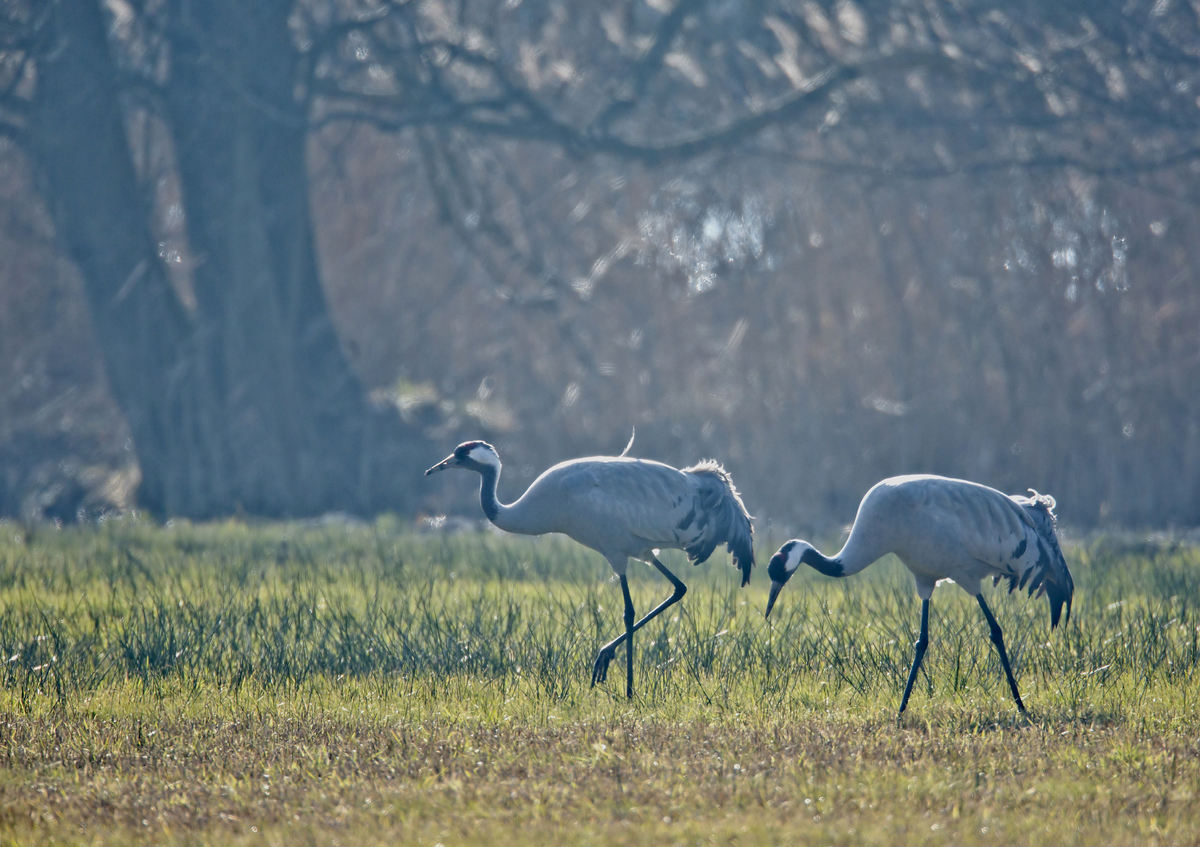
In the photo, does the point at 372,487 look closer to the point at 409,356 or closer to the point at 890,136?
the point at 409,356

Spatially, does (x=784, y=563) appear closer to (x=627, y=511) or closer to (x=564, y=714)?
(x=627, y=511)

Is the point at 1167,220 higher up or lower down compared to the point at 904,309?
higher up

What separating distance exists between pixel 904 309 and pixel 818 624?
8116 millimetres

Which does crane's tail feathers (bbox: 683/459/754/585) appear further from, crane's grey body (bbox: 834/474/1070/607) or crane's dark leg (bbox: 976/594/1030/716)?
crane's dark leg (bbox: 976/594/1030/716)

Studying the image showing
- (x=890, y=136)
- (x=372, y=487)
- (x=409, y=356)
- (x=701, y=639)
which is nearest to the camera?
(x=701, y=639)

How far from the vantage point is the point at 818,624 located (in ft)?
23.1

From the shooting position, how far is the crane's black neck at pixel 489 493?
7.13 metres

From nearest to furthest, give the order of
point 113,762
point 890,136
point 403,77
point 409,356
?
point 113,762, point 403,77, point 890,136, point 409,356

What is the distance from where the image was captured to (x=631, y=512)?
685 centimetres

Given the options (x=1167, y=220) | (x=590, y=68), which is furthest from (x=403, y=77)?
(x=1167, y=220)

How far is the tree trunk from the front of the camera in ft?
43.3

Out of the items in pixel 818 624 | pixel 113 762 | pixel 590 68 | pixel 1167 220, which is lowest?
pixel 113 762

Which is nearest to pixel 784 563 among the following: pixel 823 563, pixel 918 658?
pixel 823 563

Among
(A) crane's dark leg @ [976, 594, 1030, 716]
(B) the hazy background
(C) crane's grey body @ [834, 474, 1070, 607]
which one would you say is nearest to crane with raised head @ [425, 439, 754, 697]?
(C) crane's grey body @ [834, 474, 1070, 607]
